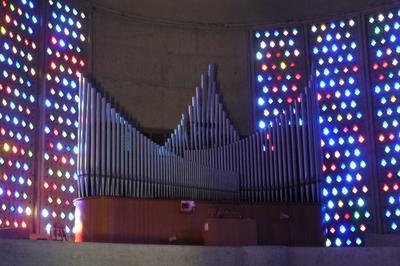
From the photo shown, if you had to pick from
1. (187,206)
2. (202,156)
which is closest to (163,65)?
(202,156)

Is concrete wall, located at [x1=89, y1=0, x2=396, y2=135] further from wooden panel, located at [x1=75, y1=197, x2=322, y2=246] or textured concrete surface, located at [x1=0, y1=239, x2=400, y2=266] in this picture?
textured concrete surface, located at [x1=0, y1=239, x2=400, y2=266]

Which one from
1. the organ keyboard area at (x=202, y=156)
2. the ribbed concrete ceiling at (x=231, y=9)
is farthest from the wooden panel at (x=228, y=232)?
the ribbed concrete ceiling at (x=231, y=9)

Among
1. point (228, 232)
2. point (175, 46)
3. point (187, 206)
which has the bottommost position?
point (228, 232)

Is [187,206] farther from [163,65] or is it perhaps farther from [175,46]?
[175,46]

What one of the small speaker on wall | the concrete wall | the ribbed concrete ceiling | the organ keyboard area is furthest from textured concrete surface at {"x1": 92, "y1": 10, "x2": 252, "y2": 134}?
the small speaker on wall

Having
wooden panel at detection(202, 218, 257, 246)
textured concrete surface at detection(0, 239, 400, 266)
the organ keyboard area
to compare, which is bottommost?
textured concrete surface at detection(0, 239, 400, 266)

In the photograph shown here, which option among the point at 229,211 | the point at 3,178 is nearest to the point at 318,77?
the point at 229,211

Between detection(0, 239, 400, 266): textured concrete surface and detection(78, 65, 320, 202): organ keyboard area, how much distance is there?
1.87 metres

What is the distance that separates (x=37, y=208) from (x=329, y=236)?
7.94 m

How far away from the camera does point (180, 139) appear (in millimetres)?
19672

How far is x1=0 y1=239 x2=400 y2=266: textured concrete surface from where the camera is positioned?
49.5 ft

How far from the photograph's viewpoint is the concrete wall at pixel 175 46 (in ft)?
73.2

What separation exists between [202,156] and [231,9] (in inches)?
228

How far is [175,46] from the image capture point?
23297 mm
